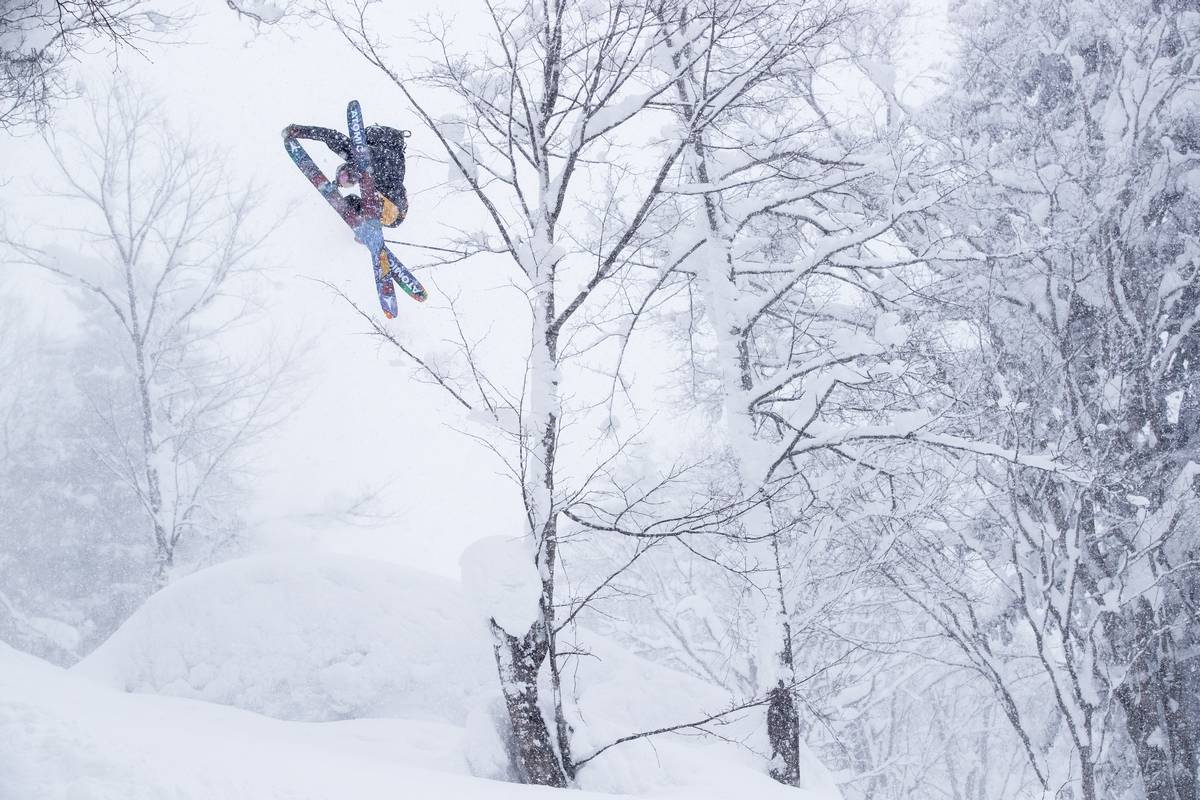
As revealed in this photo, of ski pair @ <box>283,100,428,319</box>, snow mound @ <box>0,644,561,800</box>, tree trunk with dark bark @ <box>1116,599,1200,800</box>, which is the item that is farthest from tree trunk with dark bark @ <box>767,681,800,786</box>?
ski pair @ <box>283,100,428,319</box>

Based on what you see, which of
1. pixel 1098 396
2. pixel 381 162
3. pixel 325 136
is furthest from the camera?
pixel 1098 396

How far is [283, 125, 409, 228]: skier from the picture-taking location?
11.9 ft

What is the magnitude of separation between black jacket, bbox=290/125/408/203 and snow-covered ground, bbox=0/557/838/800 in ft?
8.75

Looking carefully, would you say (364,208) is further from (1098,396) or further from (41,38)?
(1098,396)

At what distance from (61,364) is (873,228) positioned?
67.4ft

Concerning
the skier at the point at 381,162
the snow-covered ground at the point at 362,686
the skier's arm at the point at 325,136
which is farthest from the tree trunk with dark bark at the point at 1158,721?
the skier's arm at the point at 325,136

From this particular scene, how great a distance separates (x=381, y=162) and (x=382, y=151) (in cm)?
7

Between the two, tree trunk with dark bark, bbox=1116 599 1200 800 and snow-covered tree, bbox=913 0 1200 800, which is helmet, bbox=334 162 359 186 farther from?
tree trunk with dark bark, bbox=1116 599 1200 800

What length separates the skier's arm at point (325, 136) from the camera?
353 cm

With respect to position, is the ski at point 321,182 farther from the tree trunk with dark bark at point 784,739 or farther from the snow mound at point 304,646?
the tree trunk with dark bark at point 784,739

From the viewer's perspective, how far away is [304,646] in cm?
480

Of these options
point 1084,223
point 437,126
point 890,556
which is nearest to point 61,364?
point 437,126

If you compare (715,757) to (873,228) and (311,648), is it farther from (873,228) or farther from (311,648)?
(873,228)

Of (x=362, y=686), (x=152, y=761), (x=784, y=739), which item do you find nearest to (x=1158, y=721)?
(x=784, y=739)
